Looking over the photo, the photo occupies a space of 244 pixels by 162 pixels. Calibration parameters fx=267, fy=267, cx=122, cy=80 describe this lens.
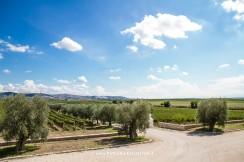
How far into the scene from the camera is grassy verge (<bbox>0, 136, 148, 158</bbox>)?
98.0 feet

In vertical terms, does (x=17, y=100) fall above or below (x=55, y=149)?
above

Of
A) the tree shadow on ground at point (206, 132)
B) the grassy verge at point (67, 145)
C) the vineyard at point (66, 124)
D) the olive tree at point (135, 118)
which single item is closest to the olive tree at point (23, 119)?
the grassy verge at point (67, 145)

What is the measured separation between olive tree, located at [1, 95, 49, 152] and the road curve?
398cm

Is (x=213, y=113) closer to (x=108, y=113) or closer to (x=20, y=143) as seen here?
(x=108, y=113)

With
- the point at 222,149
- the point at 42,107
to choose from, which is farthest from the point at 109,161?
the point at 222,149

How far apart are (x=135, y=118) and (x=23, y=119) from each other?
16703 millimetres

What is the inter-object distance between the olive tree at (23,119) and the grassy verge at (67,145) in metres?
1.29

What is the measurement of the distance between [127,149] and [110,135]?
9517 mm

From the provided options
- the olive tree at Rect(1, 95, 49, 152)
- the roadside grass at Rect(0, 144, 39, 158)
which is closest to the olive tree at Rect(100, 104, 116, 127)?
the roadside grass at Rect(0, 144, 39, 158)

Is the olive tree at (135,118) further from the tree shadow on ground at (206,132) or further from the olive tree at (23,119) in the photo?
the olive tree at (23,119)

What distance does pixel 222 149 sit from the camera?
33062 mm

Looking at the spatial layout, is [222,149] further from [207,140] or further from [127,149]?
[127,149]

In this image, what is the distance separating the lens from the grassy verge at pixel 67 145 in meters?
29.9

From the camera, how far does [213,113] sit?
4931cm
